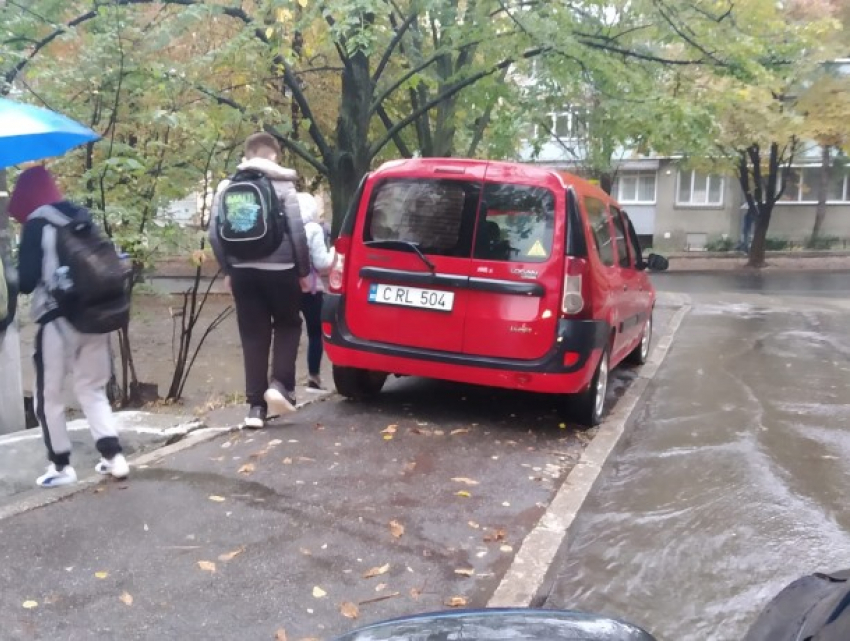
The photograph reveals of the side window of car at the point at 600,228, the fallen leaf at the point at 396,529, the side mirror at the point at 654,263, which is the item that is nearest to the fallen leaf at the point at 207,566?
the fallen leaf at the point at 396,529

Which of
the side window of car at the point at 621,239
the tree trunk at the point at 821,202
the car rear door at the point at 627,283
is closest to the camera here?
the car rear door at the point at 627,283

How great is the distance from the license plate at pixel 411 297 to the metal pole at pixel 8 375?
264cm

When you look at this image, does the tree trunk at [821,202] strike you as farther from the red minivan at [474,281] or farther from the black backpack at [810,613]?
the black backpack at [810,613]

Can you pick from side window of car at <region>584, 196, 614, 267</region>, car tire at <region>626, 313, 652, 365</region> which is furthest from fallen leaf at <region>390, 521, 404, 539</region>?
car tire at <region>626, 313, 652, 365</region>

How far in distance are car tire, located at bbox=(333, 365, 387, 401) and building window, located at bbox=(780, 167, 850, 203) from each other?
34698 mm

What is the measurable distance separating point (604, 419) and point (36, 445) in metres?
4.21

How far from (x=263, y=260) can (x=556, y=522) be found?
259 centimetres

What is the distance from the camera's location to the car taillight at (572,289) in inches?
233

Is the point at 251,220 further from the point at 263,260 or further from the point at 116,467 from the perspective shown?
the point at 116,467

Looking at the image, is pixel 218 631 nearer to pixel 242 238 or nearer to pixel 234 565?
pixel 234 565

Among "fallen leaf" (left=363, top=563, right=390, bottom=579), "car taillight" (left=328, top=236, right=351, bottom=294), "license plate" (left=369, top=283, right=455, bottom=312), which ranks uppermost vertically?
"car taillight" (left=328, top=236, right=351, bottom=294)

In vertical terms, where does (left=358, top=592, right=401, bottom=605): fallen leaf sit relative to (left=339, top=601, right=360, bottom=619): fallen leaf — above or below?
below

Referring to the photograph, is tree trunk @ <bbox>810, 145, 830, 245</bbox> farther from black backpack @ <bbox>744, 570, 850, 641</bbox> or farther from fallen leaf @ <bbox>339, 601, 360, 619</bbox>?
black backpack @ <bbox>744, 570, 850, 641</bbox>

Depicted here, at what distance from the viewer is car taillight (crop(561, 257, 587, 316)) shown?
233 inches
